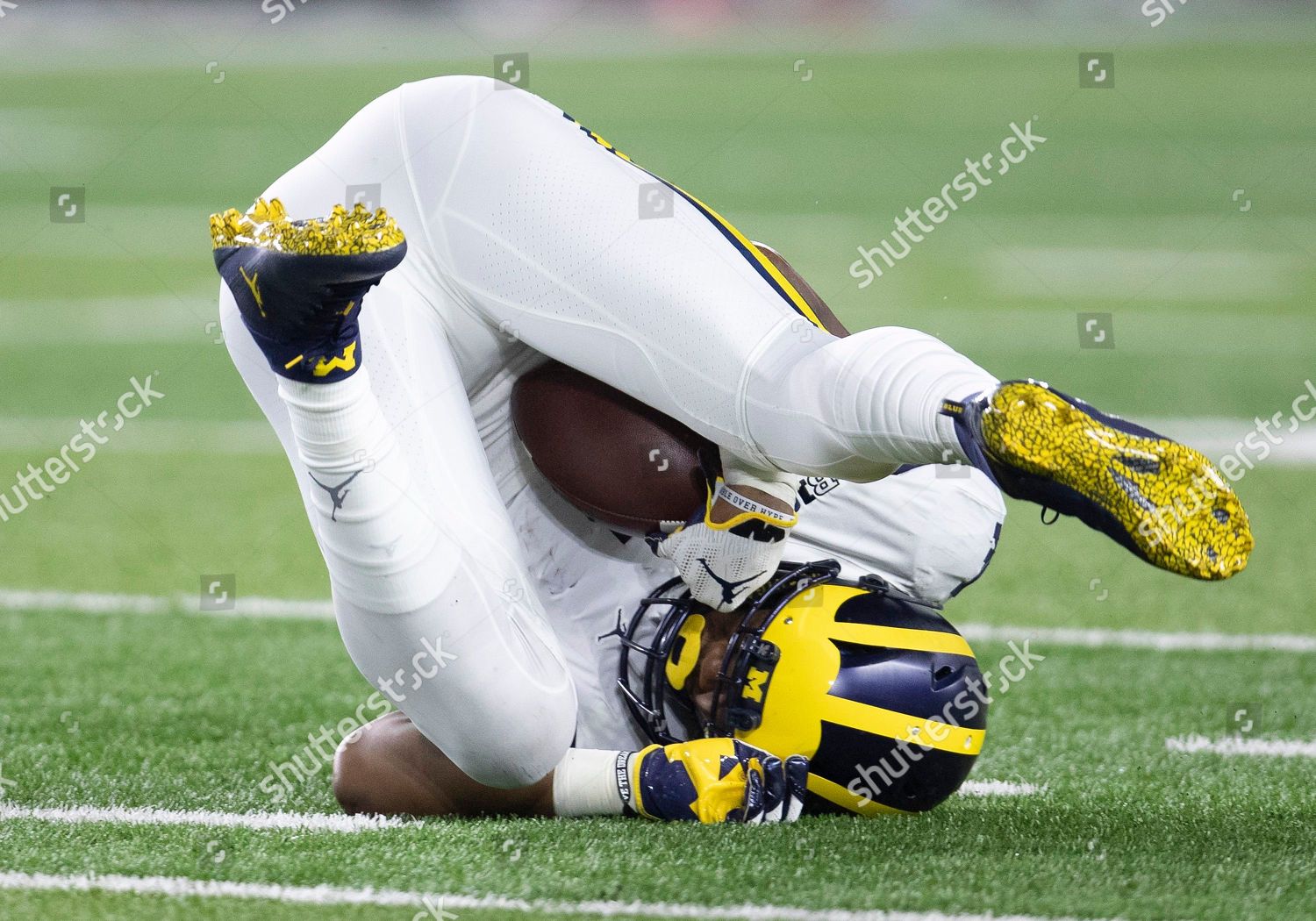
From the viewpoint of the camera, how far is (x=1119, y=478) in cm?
166

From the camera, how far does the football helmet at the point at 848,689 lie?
215cm

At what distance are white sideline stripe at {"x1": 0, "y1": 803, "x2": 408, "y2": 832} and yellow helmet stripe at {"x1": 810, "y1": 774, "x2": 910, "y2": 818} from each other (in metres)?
0.54

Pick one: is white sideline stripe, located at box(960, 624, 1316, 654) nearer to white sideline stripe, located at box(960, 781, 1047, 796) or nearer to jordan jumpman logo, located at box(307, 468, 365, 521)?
white sideline stripe, located at box(960, 781, 1047, 796)

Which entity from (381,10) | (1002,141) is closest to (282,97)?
(1002,141)

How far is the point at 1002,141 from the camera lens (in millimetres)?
14828

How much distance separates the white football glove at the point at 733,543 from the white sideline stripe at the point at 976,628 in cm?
138

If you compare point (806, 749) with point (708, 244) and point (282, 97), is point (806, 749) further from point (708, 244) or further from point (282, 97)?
point (282, 97)

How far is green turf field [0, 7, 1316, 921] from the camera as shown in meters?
1.90

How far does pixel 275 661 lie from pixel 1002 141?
1259cm
